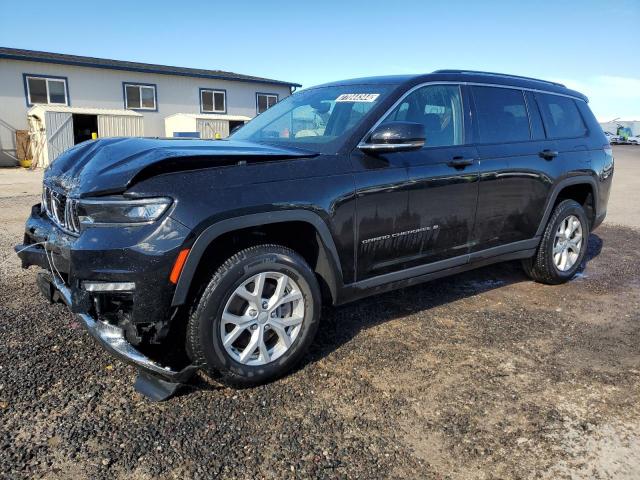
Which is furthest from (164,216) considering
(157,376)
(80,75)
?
(80,75)

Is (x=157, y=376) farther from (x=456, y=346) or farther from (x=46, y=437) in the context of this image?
(x=456, y=346)

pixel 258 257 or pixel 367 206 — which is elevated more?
pixel 367 206

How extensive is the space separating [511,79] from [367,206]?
7.39ft

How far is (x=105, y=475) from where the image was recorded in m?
2.15

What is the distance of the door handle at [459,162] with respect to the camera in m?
3.68

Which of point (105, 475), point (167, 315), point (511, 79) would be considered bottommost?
point (105, 475)

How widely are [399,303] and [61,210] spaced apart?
277 cm

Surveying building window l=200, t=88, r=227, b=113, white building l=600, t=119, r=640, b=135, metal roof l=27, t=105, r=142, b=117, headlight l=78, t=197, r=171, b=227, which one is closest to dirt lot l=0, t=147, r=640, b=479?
headlight l=78, t=197, r=171, b=227

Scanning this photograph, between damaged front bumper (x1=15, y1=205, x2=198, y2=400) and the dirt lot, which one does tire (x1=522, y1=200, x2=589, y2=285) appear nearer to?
the dirt lot

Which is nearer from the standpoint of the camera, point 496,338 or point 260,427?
point 260,427

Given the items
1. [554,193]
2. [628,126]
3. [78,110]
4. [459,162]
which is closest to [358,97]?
[459,162]

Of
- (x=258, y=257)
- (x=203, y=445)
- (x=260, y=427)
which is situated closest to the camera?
(x=203, y=445)

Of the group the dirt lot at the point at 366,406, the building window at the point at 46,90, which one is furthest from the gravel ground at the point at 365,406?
the building window at the point at 46,90

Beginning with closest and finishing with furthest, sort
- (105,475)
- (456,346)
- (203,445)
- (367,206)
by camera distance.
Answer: (105,475), (203,445), (367,206), (456,346)
